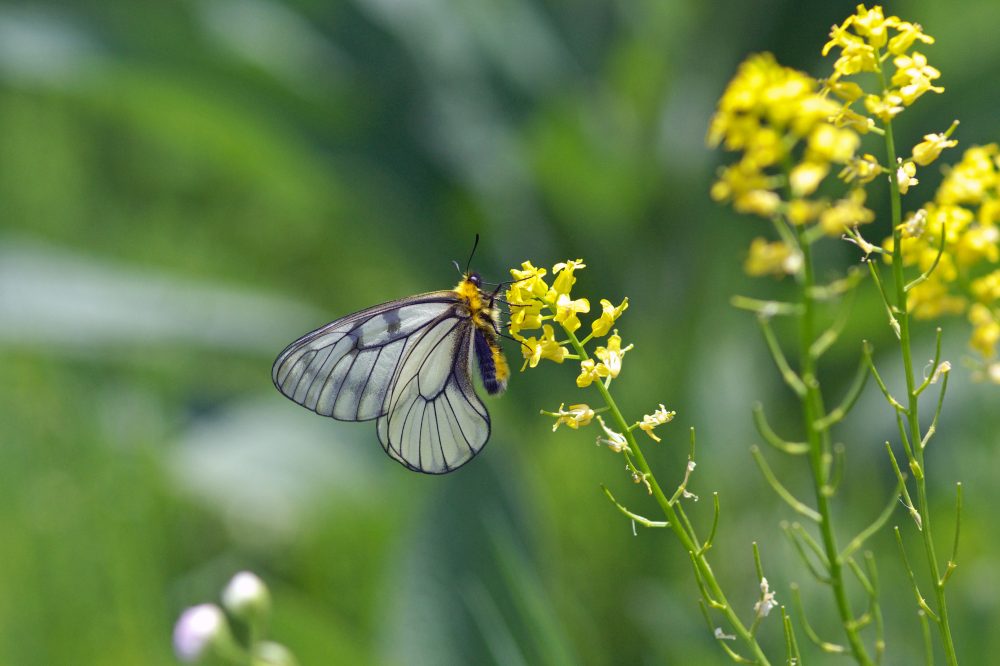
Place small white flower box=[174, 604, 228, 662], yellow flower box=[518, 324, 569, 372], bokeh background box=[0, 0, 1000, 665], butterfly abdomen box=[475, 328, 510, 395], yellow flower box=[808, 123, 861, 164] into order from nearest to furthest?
yellow flower box=[808, 123, 861, 164]
yellow flower box=[518, 324, 569, 372]
small white flower box=[174, 604, 228, 662]
butterfly abdomen box=[475, 328, 510, 395]
bokeh background box=[0, 0, 1000, 665]

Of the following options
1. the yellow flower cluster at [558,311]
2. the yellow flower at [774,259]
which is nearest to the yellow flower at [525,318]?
the yellow flower cluster at [558,311]

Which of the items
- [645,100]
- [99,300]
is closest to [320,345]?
[645,100]

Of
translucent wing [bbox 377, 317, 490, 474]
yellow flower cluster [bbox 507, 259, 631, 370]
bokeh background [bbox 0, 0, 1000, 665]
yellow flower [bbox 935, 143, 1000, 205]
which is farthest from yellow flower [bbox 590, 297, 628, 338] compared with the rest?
bokeh background [bbox 0, 0, 1000, 665]

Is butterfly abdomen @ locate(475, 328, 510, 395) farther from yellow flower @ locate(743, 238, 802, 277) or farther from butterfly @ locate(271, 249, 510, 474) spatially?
yellow flower @ locate(743, 238, 802, 277)

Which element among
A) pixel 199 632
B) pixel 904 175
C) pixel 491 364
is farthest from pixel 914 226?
pixel 199 632

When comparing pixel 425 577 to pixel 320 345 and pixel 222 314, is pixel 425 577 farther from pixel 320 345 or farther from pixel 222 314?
pixel 222 314

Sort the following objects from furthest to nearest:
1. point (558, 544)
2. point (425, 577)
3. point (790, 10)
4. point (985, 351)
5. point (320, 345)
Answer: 1. point (790, 10)
2. point (558, 544)
3. point (425, 577)
4. point (320, 345)
5. point (985, 351)

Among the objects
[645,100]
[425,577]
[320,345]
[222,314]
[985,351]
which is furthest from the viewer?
[222,314]

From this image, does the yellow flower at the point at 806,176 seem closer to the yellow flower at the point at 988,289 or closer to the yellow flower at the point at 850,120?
the yellow flower at the point at 850,120
